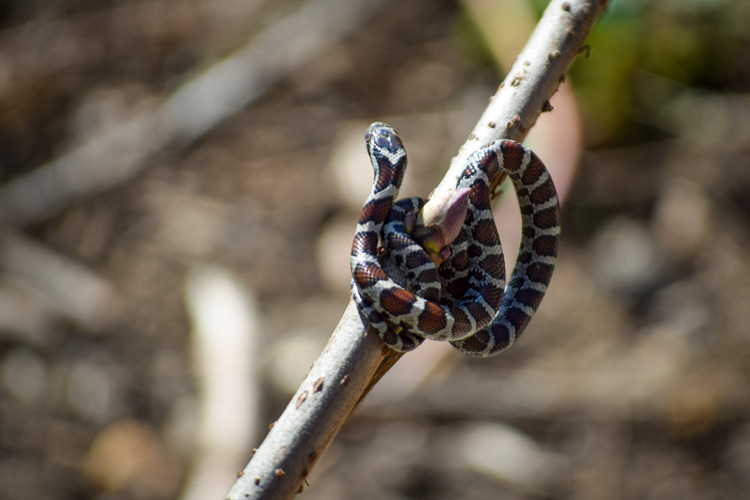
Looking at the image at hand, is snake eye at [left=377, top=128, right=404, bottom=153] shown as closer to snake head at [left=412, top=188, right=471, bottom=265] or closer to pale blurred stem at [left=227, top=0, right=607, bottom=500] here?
pale blurred stem at [left=227, top=0, right=607, bottom=500]

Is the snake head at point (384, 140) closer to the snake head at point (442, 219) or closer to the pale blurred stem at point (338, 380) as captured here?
the pale blurred stem at point (338, 380)

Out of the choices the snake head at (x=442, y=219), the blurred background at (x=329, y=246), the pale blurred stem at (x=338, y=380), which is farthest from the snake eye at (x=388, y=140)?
the blurred background at (x=329, y=246)

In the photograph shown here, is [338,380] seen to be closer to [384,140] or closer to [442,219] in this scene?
[442,219]

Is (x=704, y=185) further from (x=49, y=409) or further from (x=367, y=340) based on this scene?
(x=49, y=409)

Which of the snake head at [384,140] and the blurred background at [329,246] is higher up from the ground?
the snake head at [384,140]

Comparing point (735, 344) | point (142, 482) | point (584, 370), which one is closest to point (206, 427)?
point (142, 482)

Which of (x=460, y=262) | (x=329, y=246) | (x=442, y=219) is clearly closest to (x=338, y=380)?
(x=442, y=219)

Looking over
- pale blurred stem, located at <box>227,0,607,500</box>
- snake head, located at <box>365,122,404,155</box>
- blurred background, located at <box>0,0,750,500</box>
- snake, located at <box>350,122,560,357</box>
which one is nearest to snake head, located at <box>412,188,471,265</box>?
snake, located at <box>350,122,560,357</box>
